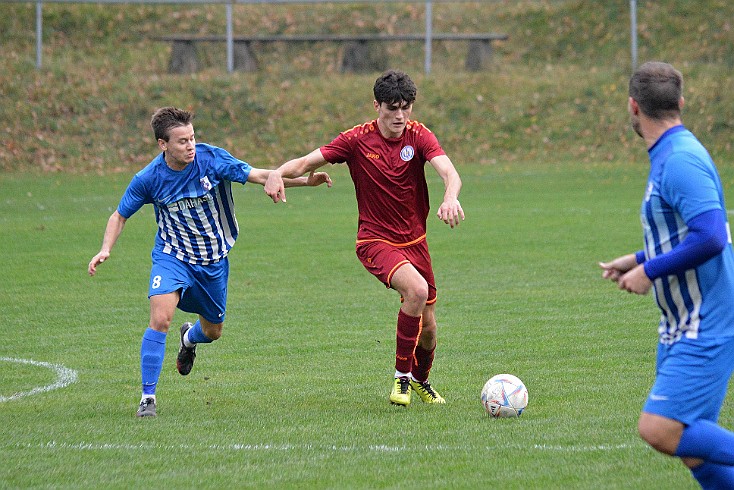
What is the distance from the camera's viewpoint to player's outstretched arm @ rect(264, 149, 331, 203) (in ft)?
22.9

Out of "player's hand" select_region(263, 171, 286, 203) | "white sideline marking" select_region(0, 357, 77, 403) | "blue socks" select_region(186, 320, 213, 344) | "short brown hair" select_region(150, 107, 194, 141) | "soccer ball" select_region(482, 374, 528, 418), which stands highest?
"short brown hair" select_region(150, 107, 194, 141)

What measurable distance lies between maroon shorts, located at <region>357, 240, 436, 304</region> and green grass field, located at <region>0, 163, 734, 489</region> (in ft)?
2.57

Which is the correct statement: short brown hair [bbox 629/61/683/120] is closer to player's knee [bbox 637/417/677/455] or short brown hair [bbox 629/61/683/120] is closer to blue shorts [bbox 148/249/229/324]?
player's knee [bbox 637/417/677/455]

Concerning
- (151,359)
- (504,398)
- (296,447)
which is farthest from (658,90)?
(151,359)

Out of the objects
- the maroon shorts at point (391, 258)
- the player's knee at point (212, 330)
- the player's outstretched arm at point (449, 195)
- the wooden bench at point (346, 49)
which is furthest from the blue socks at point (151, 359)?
the wooden bench at point (346, 49)

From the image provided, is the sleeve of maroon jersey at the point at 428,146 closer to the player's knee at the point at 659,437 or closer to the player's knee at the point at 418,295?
the player's knee at the point at 418,295

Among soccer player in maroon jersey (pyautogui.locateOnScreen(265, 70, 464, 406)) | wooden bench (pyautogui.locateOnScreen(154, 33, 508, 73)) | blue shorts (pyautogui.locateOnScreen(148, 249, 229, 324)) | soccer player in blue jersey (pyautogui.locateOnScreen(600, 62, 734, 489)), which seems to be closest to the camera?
Answer: soccer player in blue jersey (pyautogui.locateOnScreen(600, 62, 734, 489))

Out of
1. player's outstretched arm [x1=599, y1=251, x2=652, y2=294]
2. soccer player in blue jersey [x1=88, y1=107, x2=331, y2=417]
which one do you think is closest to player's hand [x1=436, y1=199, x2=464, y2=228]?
soccer player in blue jersey [x1=88, y1=107, x2=331, y2=417]

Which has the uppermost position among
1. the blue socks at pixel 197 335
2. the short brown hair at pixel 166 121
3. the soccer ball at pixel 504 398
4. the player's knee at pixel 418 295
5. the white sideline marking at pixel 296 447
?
the short brown hair at pixel 166 121

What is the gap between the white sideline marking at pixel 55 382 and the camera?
729 centimetres

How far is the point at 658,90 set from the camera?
4.31 m

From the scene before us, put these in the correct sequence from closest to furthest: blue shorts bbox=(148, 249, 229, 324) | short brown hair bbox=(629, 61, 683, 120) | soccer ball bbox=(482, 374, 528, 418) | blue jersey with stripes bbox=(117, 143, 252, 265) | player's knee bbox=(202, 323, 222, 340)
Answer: short brown hair bbox=(629, 61, 683, 120)
soccer ball bbox=(482, 374, 528, 418)
blue shorts bbox=(148, 249, 229, 324)
blue jersey with stripes bbox=(117, 143, 252, 265)
player's knee bbox=(202, 323, 222, 340)

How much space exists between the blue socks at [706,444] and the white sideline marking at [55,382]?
14.8ft

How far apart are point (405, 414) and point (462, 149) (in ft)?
63.2
